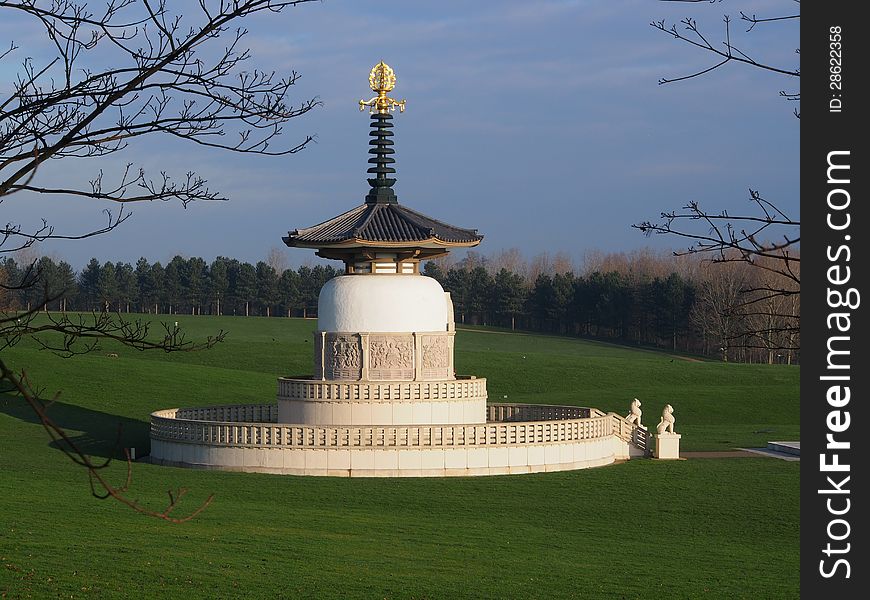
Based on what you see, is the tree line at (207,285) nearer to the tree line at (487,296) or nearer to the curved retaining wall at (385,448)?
the tree line at (487,296)

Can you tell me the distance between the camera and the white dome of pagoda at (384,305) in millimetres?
36500

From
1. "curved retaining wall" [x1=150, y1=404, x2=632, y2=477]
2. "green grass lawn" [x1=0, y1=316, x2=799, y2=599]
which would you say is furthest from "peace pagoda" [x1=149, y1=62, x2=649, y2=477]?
"green grass lawn" [x1=0, y1=316, x2=799, y2=599]

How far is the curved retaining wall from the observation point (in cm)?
3316

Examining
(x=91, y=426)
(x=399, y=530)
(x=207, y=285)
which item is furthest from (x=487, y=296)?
(x=399, y=530)

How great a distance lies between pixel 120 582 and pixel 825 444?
37.7ft

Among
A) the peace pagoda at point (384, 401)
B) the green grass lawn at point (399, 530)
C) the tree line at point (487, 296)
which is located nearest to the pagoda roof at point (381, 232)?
the peace pagoda at point (384, 401)

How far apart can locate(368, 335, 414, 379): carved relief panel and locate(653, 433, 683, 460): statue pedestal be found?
7.62 meters

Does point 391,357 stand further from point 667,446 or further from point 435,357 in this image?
point 667,446

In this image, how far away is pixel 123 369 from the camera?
5259 cm

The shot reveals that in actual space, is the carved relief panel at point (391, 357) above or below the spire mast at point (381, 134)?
below

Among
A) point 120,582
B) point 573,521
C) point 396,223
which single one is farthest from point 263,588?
point 396,223

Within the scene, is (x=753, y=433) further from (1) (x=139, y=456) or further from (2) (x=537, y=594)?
(2) (x=537, y=594)

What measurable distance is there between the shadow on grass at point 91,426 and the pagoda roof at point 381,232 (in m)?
8.54

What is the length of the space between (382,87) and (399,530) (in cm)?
1876
